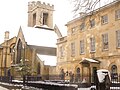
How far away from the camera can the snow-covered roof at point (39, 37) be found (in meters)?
56.4

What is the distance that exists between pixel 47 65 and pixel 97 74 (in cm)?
3552

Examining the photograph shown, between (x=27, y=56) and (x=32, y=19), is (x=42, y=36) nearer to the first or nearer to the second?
(x=27, y=56)

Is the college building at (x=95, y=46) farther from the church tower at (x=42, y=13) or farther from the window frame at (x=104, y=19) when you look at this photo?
the church tower at (x=42, y=13)

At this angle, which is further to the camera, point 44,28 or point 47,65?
point 44,28

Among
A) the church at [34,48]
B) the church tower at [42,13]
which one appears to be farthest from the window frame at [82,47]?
the church tower at [42,13]

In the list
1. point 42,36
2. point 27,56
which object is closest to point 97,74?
point 27,56

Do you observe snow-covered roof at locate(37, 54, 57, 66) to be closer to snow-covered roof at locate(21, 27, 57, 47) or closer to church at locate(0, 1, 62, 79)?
church at locate(0, 1, 62, 79)

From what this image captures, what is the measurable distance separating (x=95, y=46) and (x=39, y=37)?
28238 mm

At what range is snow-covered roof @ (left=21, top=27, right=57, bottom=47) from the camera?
5644 centimetres

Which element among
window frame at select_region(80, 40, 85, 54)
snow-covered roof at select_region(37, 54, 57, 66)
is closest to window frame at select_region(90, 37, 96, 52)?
window frame at select_region(80, 40, 85, 54)

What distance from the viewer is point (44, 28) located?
66.9 meters

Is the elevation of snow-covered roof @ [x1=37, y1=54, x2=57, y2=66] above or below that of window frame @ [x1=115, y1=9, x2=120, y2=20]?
below

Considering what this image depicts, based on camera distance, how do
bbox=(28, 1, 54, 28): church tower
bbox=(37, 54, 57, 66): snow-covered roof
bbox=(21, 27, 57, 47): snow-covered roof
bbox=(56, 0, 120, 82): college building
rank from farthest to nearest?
bbox=(28, 1, 54, 28): church tower < bbox=(21, 27, 57, 47): snow-covered roof < bbox=(37, 54, 57, 66): snow-covered roof < bbox=(56, 0, 120, 82): college building

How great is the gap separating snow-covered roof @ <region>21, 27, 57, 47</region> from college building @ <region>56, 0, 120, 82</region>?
1692 centimetres
